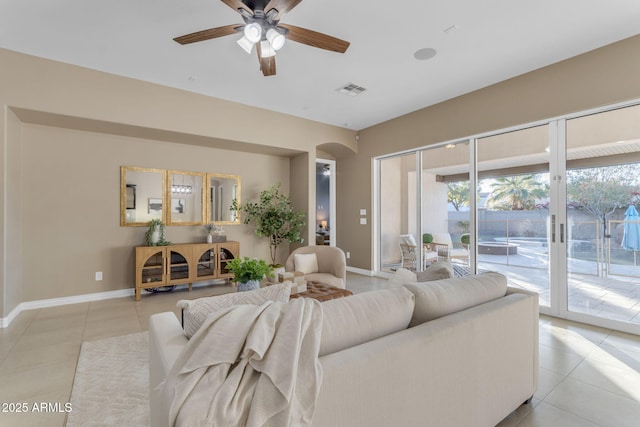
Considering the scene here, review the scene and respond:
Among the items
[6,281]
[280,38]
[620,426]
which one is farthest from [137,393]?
[620,426]

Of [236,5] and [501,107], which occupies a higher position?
[236,5]

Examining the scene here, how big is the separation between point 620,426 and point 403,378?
164 centimetres

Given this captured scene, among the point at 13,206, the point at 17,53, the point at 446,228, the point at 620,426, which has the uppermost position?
the point at 17,53

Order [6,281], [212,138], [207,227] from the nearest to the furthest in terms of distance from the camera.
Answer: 1. [6,281]
2. [212,138]
3. [207,227]

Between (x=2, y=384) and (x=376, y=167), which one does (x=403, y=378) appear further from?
(x=376, y=167)

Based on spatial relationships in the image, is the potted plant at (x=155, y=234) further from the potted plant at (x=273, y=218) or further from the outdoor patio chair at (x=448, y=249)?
the outdoor patio chair at (x=448, y=249)

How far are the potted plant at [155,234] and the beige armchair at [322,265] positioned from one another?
6.59ft

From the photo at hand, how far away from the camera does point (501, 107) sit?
398 centimetres

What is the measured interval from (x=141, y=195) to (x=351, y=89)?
359cm

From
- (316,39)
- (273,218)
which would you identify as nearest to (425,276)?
(316,39)

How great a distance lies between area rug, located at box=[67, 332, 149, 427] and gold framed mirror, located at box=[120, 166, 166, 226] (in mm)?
2173

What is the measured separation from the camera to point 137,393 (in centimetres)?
199

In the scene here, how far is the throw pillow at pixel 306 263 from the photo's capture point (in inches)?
160

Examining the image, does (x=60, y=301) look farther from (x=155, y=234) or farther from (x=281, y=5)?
(x=281, y=5)
